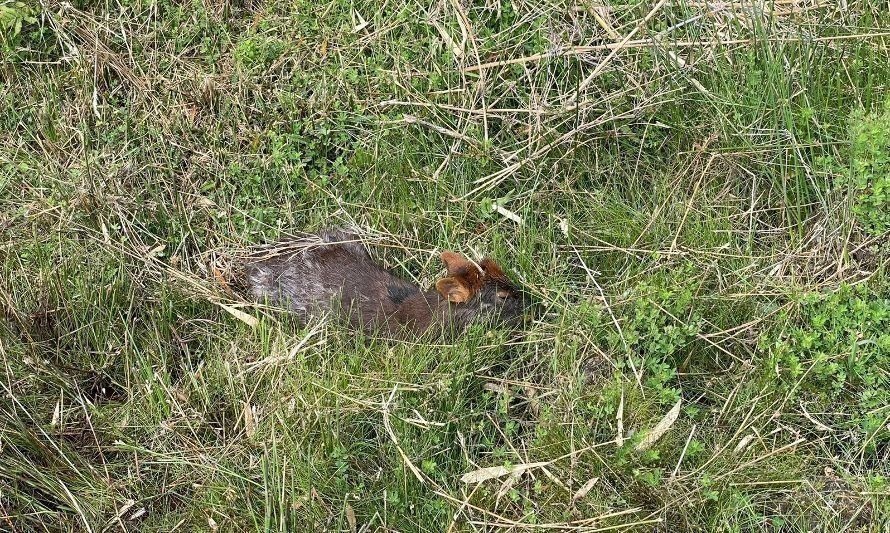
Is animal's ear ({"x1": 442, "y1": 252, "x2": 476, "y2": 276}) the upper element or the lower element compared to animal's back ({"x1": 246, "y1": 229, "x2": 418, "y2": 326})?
upper

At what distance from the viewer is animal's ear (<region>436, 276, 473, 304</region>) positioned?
5.21m

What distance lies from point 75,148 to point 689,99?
3427mm

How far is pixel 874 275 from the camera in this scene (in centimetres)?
469

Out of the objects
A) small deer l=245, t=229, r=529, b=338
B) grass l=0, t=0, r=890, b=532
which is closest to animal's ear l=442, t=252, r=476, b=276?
small deer l=245, t=229, r=529, b=338

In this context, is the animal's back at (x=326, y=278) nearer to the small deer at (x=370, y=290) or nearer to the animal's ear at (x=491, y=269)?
the small deer at (x=370, y=290)

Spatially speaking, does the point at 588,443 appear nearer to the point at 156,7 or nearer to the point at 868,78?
the point at 868,78

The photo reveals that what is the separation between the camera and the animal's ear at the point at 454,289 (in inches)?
205

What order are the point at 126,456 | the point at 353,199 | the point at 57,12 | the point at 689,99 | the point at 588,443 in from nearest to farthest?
the point at 588,443 → the point at 126,456 → the point at 689,99 → the point at 353,199 → the point at 57,12

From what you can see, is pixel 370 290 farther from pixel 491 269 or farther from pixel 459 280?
pixel 491 269

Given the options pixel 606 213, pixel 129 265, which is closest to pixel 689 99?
pixel 606 213

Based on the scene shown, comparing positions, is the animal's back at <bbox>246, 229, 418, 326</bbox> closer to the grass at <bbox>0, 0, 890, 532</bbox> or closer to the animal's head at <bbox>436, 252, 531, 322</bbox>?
the grass at <bbox>0, 0, 890, 532</bbox>

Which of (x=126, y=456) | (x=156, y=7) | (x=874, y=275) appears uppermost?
(x=156, y=7)

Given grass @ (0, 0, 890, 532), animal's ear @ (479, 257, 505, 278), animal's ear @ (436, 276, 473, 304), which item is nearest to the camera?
grass @ (0, 0, 890, 532)

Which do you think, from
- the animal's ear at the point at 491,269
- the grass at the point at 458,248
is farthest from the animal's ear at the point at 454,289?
→ the grass at the point at 458,248
